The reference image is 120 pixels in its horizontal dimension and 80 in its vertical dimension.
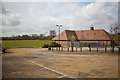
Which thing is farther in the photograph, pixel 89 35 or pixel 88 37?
pixel 89 35

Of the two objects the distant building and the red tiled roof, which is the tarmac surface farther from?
the red tiled roof

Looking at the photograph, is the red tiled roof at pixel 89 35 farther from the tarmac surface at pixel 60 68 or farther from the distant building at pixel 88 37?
the tarmac surface at pixel 60 68

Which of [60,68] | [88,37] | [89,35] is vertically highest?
[89,35]

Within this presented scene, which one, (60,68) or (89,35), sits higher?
(89,35)

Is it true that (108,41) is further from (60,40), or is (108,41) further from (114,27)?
(114,27)

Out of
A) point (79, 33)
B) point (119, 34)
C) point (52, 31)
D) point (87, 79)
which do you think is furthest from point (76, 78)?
point (52, 31)

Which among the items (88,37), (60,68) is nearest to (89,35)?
→ (88,37)

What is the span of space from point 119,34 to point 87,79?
79.7ft

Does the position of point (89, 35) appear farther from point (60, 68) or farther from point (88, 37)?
point (60, 68)

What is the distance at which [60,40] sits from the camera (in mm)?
56594

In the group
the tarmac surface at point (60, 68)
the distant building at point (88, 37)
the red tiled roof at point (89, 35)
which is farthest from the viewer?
the red tiled roof at point (89, 35)

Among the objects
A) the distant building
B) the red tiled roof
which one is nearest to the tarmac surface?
the distant building

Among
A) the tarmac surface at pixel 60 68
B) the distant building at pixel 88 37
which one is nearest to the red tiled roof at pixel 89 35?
the distant building at pixel 88 37

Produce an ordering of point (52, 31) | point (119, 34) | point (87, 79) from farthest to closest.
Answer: point (52, 31) → point (119, 34) → point (87, 79)
